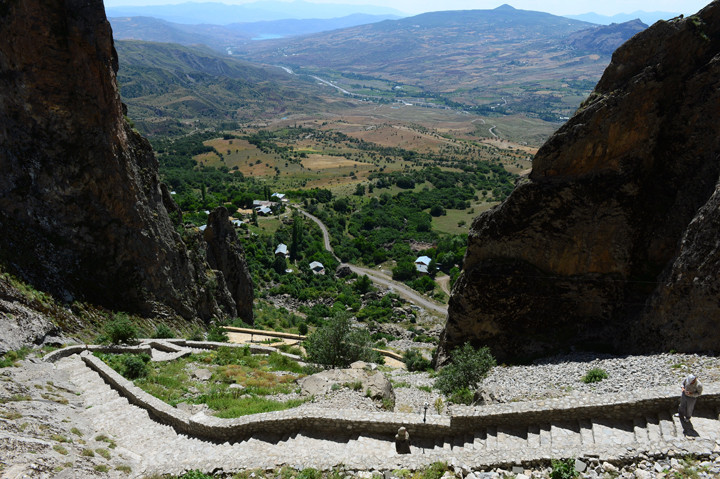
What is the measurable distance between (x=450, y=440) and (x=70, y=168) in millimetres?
23045

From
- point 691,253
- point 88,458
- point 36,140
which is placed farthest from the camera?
point 36,140

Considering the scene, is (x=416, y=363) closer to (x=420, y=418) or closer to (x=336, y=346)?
(x=336, y=346)

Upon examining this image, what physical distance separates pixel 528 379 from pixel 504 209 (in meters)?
8.77

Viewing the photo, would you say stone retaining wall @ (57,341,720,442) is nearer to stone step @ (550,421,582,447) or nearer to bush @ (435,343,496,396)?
stone step @ (550,421,582,447)

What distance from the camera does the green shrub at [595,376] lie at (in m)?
16.2

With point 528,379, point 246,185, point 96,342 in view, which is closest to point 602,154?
point 528,379

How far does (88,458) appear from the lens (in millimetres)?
11969

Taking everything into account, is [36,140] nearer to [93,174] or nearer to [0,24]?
[93,174]

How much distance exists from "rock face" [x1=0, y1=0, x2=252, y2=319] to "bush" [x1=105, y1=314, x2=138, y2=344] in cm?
237

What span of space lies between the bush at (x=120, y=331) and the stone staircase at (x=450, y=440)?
716 centimetres

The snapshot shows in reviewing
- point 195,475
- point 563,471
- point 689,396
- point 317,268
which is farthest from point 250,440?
Answer: point 317,268

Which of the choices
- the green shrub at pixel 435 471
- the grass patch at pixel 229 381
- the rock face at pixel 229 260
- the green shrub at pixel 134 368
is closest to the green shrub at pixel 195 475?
the grass patch at pixel 229 381

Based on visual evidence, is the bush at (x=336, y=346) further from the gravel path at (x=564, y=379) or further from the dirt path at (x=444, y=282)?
the dirt path at (x=444, y=282)

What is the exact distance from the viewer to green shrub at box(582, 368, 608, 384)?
16188mm
